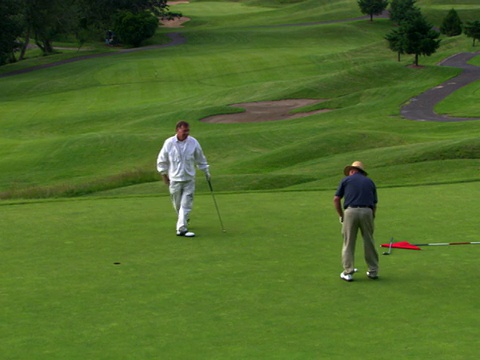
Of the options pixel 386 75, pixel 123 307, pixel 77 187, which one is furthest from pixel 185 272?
pixel 386 75

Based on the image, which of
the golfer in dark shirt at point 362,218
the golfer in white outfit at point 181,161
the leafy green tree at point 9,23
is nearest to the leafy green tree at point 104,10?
the leafy green tree at point 9,23

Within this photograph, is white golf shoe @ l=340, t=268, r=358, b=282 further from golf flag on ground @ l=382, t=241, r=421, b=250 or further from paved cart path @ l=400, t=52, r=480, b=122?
paved cart path @ l=400, t=52, r=480, b=122

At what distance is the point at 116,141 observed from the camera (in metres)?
41.2

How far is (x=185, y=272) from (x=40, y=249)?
3362 millimetres

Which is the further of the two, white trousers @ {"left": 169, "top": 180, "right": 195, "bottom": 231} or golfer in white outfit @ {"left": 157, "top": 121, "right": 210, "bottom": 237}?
golfer in white outfit @ {"left": 157, "top": 121, "right": 210, "bottom": 237}

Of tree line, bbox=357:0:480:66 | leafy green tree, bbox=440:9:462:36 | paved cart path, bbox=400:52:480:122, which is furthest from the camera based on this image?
leafy green tree, bbox=440:9:462:36

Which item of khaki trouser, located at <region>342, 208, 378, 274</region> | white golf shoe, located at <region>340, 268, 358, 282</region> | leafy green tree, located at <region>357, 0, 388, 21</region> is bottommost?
leafy green tree, located at <region>357, 0, 388, 21</region>

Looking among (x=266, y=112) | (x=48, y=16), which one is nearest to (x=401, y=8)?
(x=48, y=16)

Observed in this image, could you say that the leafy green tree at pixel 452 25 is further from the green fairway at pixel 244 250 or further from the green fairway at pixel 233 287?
the green fairway at pixel 233 287

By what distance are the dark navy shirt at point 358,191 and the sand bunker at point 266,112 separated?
119 ft

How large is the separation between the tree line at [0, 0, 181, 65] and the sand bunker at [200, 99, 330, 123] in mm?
38215

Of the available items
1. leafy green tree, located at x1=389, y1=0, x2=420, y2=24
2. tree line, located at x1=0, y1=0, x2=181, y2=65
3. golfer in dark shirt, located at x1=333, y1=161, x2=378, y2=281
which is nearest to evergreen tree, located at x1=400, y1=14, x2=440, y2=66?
leafy green tree, located at x1=389, y1=0, x2=420, y2=24

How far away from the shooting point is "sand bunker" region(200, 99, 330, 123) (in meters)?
49.6

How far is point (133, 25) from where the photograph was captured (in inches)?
3878
